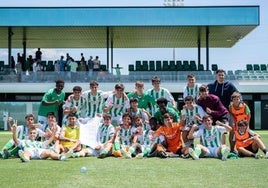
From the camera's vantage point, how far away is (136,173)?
8750 millimetres

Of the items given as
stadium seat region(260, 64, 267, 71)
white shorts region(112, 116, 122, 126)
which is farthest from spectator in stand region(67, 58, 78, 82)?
white shorts region(112, 116, 122, 126)

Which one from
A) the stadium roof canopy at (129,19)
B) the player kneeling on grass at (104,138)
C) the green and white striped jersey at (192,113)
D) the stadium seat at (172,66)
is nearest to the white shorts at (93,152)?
the player kneeling on grass at (104,138)


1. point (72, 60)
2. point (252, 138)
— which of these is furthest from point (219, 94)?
point (72, 60)

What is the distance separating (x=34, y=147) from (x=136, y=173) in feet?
10.9

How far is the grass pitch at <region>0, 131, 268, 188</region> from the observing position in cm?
768

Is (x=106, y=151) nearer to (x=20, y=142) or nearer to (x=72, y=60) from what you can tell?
(x=20, y=142)

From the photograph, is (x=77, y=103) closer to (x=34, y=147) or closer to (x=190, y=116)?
(x=34, y=147)

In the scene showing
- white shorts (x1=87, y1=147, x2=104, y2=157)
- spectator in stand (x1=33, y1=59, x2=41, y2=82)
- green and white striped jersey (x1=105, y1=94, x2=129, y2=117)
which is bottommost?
white shorts (x1=87, y1=147, x2=104, y2=157)

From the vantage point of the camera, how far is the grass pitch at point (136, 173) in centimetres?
768

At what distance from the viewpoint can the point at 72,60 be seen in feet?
90.9

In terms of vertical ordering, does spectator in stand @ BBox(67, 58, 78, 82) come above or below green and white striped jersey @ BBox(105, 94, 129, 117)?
above

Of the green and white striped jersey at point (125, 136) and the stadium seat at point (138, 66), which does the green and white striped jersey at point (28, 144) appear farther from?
the stadium seat at point (138, 66)

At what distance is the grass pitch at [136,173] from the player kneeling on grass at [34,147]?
222 millimetres

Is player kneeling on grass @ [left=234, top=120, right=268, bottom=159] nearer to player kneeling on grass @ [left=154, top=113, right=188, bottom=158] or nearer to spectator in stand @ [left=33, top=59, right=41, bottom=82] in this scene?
player kneeling on grass @ [left=154, top=113, right=188, bottom=158]
